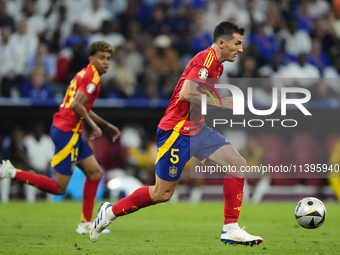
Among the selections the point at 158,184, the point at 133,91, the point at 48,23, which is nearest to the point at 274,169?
the point at 133,91

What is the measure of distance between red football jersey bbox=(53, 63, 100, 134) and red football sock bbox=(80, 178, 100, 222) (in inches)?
30.4

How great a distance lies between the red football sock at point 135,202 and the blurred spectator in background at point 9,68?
8.28m

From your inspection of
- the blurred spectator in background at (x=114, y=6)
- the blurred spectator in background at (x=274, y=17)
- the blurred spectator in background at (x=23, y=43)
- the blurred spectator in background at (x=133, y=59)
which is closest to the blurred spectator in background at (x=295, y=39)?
the blurred spectator in background at (x=274, y=17)

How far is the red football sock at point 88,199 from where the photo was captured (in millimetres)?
7172

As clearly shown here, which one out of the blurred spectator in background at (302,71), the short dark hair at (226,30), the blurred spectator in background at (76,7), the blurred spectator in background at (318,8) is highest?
the blurred spectator in background at (318,8)

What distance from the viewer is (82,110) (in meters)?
6.88

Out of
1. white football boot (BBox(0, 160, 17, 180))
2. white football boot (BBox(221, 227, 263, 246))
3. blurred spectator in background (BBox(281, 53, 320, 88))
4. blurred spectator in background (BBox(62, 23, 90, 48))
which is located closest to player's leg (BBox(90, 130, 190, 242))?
white football boot (BBox(221, 227, 263, 246))

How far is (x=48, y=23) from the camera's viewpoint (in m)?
15.7

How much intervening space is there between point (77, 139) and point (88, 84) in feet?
2.63

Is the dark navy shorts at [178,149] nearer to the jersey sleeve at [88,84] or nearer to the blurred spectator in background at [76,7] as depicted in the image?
the jersey sleeve at [88,84]

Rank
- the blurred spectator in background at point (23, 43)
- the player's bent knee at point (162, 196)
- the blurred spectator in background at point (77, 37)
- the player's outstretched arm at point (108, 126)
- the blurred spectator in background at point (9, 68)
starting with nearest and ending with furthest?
1. the player's bent knee at point (162, 196)
2. the player's outstretched arm at point (108, 126)
3. the blurred spectator in background at point (9, 68)
4. the blurred spectator in background at point (23, 43)
5. the blurred spectator in background at point (77, 37)

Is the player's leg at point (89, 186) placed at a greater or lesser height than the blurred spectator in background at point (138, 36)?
lesser

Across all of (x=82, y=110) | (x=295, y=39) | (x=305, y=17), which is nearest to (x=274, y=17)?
(x=295, y=39)

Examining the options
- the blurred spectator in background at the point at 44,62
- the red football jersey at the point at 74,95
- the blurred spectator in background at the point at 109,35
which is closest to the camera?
the red football jersey at the point at 74,95
